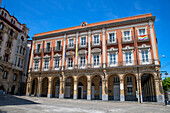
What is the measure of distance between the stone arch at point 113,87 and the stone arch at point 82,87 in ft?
16.0

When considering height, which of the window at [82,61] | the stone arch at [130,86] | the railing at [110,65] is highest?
the window at [82,61]

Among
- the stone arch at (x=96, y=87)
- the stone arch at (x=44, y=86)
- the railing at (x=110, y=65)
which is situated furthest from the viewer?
the stone arch at (x=44, y=86)

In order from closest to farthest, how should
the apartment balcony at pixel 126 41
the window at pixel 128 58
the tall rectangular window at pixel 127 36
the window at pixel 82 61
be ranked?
the window at pixel 128 58
the apartment balcony at pixel 126 41
the tall rectangular window at pixel 127 36
the window at pixel 82 61

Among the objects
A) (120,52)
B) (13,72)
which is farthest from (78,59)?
(13,72)

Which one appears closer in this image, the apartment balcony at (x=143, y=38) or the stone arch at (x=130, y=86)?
the apartment balcony at (x=143, y=38)

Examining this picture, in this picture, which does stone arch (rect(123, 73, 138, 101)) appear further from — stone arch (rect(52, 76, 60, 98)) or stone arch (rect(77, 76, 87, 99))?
stone arch (rect(52, 76, 60, 98))

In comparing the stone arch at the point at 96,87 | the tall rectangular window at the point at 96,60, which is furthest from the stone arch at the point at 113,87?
the tall rectangular window at the point at 96,60

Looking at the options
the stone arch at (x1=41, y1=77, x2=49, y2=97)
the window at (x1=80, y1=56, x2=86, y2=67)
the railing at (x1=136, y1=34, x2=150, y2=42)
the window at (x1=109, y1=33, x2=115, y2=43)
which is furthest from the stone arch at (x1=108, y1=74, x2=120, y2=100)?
the stone arch at (x1=41, y1=77, x2=49, y2=97)

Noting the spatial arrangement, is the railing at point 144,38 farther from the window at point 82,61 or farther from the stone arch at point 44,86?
the stone arch at point 44,86

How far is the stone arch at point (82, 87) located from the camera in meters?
27.8

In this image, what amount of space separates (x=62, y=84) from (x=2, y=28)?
1739 centimetres

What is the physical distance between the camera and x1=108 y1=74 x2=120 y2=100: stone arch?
2556 cm

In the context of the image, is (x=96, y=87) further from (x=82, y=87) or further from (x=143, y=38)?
(x=143, y=38)

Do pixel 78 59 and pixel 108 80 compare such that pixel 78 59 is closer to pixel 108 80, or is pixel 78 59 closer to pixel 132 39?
pixel 108 80
